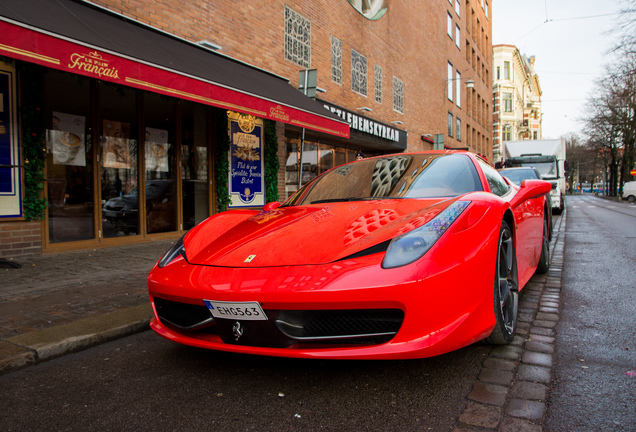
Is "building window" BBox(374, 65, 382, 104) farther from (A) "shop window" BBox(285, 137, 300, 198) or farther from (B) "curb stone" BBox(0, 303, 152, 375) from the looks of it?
(B) "curb stone" BBox(0, 303, 152, 375)

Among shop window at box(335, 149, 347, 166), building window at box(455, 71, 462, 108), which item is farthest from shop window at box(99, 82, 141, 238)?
building window at box(455, 71, 462, 108)

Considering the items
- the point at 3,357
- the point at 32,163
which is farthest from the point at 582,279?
the point at 32,163

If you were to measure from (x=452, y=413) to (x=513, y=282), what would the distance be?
1.27 m

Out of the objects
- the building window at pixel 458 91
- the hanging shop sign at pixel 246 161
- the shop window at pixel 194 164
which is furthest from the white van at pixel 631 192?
the shop window at pixel 194 164

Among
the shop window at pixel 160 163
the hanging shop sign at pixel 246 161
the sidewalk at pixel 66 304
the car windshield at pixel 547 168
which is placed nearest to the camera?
the sidewalk at pixel 66 304

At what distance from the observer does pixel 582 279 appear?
181 inches

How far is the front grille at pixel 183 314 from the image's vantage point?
2146 mm

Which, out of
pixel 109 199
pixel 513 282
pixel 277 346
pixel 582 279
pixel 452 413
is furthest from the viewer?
pixel 109 199

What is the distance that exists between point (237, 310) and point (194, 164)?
23.8 feet

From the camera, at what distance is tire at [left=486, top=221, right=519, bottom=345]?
2.39 m

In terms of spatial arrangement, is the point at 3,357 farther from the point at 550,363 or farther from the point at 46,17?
the point at 46,17

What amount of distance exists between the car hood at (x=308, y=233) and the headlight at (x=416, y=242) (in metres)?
0.05

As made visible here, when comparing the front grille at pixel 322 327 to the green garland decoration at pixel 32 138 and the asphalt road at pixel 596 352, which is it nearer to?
the asphalt road at pixel 596 352

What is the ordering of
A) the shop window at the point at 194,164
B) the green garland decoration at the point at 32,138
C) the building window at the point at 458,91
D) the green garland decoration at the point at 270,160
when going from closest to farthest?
the green garland decoration at the point at 32,138
the shop window at the point at 194,164
the green garland decoration at the point at 270,160
the building window at the point at 458,91
